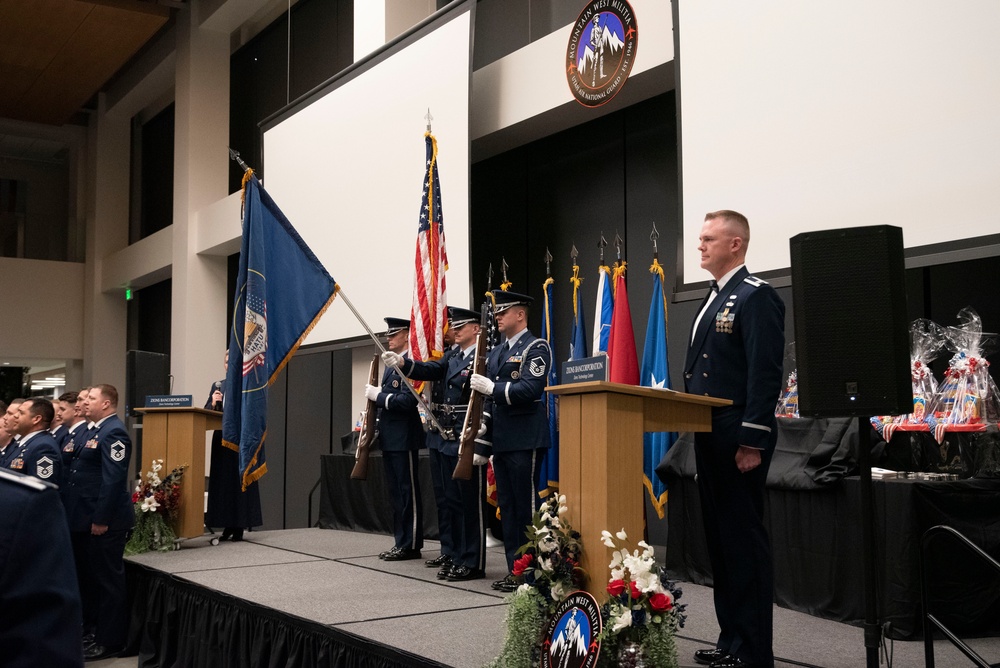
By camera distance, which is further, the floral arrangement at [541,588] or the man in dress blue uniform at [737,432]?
the man in dress blue uniform at [737,432]

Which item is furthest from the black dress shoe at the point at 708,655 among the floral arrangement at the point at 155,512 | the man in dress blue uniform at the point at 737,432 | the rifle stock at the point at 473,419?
the floral arrangement at the point at 155,512

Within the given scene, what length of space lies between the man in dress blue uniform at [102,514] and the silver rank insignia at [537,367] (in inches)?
88.5

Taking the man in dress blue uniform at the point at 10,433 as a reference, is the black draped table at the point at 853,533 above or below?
below

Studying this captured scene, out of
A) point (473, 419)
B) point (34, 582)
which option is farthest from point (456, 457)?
point (34, 582)

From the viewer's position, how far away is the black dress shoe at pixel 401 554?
5.45m

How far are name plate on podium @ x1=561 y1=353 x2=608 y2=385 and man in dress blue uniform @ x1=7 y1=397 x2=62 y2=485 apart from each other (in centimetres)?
318

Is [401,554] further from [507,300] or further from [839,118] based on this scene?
[839,118]

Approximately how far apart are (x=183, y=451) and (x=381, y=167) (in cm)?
277

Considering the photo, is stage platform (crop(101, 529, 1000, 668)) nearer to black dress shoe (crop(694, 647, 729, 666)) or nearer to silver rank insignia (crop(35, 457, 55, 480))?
black dress shoe (crop(694, 647, 729, 666))

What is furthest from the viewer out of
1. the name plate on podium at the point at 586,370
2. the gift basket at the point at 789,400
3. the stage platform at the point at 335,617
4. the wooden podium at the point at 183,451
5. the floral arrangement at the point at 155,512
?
the wooden podium at the point at 183,451

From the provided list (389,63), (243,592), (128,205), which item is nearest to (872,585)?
(243,592)

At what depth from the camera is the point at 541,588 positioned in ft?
8.80

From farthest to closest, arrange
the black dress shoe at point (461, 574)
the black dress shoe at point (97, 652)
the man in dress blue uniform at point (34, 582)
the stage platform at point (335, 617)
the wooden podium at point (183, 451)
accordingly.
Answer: the wooden podium at point (183, 451)
the black dress shoe at point (97, 652)
the black dress shoe at point (461, 574)
the stage platform at point (335, 617)
the man in dress blue uniform at point (34, 582)

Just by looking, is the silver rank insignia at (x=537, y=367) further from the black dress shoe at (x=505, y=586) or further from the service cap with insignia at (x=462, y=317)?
the black dress shoe at (x=505, y=586)
